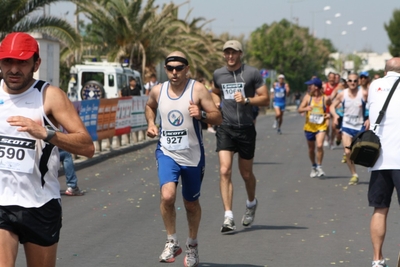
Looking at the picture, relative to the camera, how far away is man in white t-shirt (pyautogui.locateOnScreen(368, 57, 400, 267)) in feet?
23.9

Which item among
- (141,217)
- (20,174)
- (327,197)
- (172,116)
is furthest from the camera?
(327,197)

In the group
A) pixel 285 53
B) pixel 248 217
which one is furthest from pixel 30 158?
pixel 285 53

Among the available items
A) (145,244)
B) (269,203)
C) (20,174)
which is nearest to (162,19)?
(269,203)

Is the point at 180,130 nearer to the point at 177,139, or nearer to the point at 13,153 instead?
the point at 177,139

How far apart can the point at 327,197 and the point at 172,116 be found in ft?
18.9

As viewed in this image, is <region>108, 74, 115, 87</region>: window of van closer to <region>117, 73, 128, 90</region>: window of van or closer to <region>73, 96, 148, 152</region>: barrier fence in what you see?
<region>117, 73, 128, 90</region>: window of van

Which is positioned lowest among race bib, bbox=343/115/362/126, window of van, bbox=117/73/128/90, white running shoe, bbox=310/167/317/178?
white running shoe, bbox=310/167/317/178

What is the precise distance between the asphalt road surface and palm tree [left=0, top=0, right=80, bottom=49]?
505 centimetres

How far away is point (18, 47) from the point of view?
15.5 feet

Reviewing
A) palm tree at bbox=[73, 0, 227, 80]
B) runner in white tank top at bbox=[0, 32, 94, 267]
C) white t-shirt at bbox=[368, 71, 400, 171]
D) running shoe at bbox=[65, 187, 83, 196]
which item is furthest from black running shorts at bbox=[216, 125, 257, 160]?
palm tree at bbox=[73, 0, 227, 80]

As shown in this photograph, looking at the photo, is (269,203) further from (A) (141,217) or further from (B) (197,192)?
(B) (197,192)

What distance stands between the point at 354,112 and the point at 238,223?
5542 mm

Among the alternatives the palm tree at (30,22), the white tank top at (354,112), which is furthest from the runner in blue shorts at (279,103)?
the white tank top at (354,112)

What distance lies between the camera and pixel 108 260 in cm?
812
